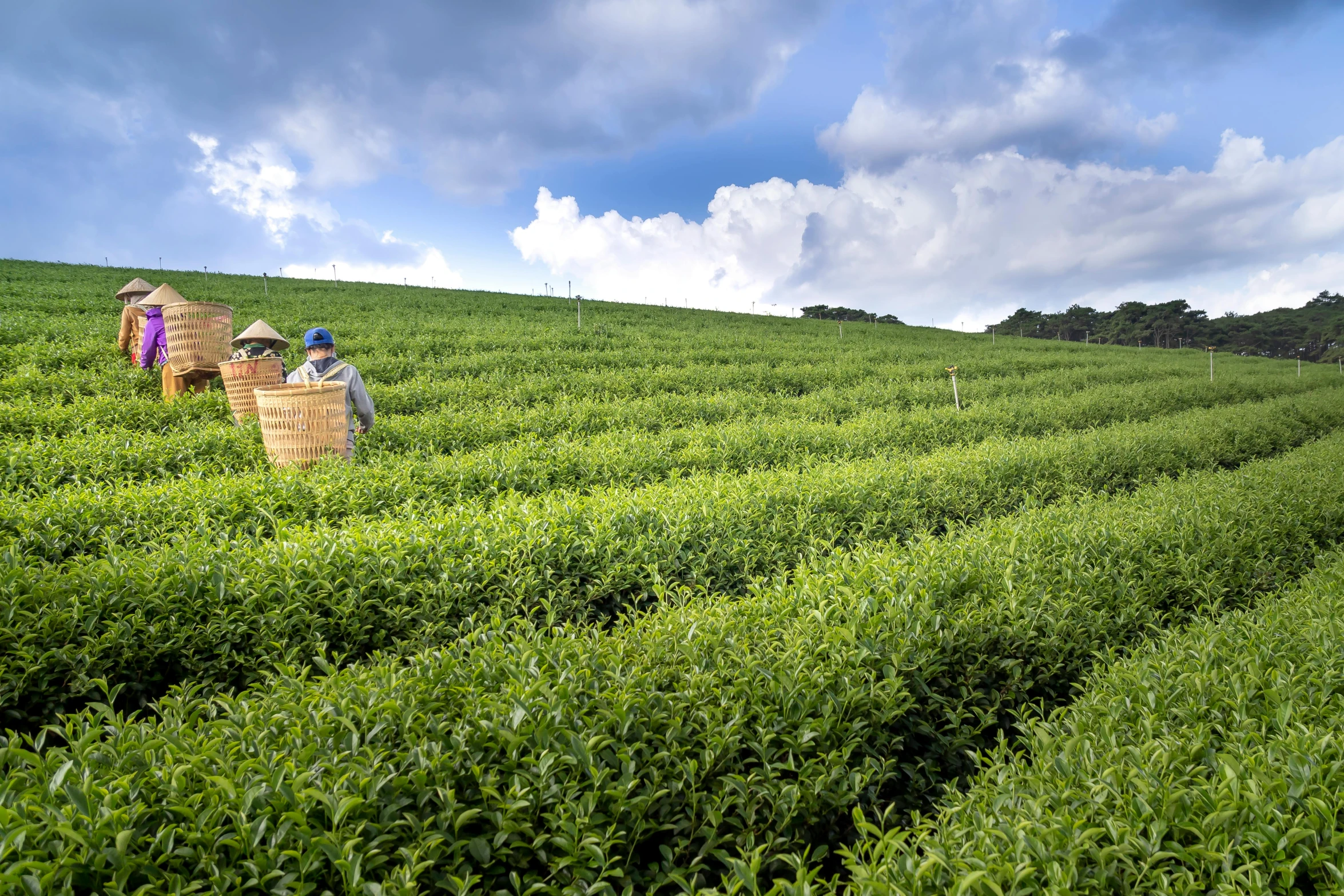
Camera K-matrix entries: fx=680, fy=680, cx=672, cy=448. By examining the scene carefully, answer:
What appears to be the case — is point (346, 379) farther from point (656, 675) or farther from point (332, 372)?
point (656, 675)

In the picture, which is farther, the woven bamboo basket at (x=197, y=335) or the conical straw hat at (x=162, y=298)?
the conical straw hat at (x=162, y=298)

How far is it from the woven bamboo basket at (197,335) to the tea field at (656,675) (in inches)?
90.8

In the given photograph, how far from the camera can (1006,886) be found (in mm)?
1957

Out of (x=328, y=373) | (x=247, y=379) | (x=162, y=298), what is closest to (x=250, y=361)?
(x=247, y=379)

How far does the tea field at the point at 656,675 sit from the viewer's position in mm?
1997

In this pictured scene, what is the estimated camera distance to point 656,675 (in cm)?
281

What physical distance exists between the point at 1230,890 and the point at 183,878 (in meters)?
2.83

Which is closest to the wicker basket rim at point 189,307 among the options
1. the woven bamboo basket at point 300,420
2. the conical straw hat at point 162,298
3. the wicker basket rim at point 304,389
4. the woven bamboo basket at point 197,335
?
the woven bamboo basket at point 197,335

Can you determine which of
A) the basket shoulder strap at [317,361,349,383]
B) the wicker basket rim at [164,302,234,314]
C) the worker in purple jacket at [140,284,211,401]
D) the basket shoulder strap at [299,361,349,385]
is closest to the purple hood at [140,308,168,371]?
the worker in purple jacket at [140,284,211,401]

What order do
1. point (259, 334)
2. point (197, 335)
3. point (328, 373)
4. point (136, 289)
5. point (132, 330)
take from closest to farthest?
point (328, 373) < point (259, 334) < point (197, 335) < point (132, 330) < point (136, 289)

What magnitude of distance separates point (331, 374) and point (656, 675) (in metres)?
6.17

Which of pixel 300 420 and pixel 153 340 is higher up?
pixel 153 340

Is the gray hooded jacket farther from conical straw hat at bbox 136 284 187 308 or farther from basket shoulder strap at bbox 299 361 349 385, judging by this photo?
conical straw hat at bbox 136 284 187 308

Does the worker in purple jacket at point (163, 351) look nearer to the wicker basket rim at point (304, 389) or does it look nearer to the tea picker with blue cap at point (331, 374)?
the tea picker with blue cap at point (331, 374)
